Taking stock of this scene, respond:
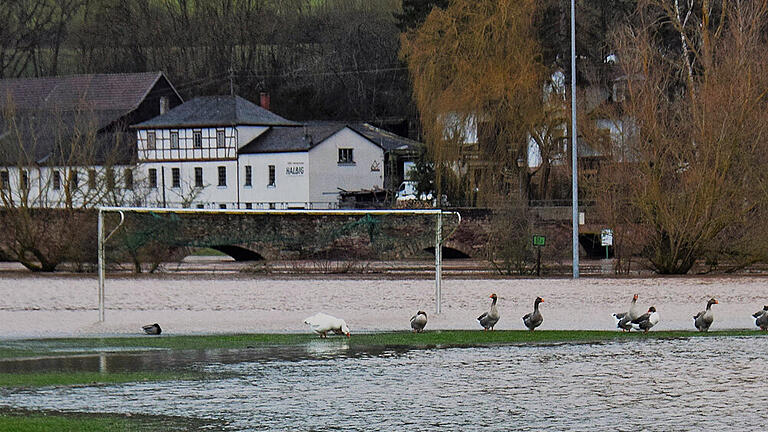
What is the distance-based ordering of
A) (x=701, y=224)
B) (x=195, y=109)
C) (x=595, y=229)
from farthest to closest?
(x=195, y=109), (x=595, y=229), (x=701, y=224)

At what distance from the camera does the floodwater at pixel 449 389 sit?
44.2 feet

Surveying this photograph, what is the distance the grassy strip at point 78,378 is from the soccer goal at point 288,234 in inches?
841

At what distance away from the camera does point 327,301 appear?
3334 centimetres

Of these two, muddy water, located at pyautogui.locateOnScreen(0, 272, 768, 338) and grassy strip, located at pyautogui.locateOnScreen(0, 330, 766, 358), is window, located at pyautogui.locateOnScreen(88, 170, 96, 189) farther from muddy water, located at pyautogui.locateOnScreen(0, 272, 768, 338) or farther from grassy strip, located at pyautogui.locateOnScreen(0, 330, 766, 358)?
grassy strip, located at pyautogui.locateOnScreen(0, 330, 766, 358)

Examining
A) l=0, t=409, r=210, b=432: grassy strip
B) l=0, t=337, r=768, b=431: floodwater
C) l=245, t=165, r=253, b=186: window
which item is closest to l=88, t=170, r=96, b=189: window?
l=0, t=337, r=768, b=431: floodwater

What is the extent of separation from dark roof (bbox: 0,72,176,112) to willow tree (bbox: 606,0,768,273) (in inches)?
2245

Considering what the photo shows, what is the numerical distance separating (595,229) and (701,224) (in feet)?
23.4

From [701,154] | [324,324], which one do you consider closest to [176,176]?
[701,154]

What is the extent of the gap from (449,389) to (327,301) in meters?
17.6

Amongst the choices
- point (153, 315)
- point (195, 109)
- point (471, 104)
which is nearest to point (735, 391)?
point (153, 315)

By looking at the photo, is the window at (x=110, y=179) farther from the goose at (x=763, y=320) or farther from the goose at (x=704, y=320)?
the goose at (x=763, y=320)

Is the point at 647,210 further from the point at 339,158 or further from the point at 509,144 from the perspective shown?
the point at 339,158

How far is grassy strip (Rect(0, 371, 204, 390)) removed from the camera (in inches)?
632

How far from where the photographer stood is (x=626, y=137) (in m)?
43.9
